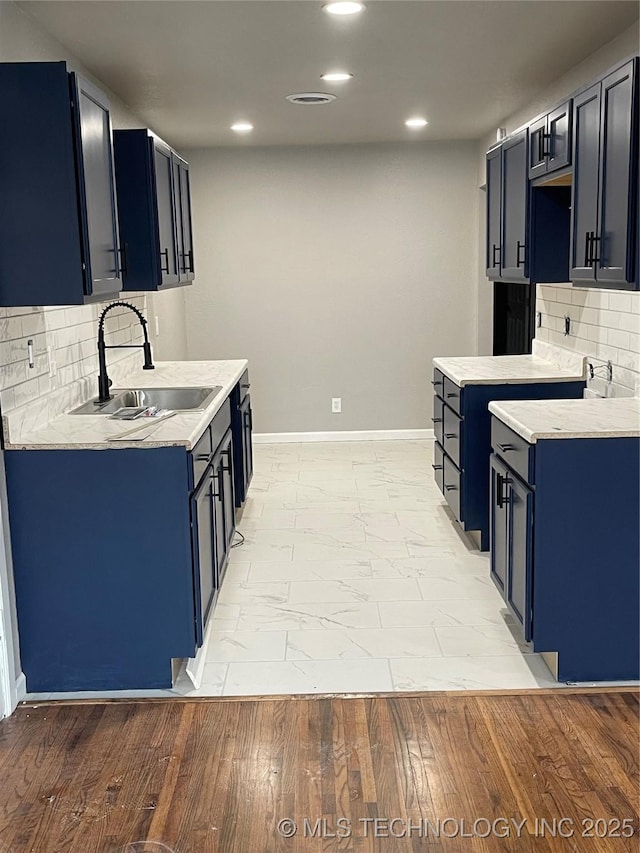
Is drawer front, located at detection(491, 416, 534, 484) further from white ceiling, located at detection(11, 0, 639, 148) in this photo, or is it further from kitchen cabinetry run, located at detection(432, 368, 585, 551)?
white ceiling, located at detection(11, 0, 639, 148)

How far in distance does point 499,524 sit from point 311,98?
280 centimetres

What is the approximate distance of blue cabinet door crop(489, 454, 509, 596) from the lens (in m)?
3.28

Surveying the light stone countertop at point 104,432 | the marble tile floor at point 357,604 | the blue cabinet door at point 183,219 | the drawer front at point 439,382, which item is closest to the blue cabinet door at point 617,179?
the marble tile floor at point 357,604

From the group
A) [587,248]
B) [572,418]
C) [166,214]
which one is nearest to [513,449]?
[572,418]

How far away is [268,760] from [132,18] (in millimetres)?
2770

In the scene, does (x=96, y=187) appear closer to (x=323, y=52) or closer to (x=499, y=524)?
(x=323, y=52)

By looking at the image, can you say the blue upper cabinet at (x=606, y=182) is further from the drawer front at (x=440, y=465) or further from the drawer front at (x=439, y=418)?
the drawer front at (x=440, y=465)

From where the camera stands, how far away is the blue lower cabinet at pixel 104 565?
Result: 9.46ft

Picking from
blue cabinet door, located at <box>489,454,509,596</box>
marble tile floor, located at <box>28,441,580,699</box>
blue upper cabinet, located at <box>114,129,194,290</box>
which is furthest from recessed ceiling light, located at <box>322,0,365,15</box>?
marble tile floor, located at <box>28,441,580,699</box>

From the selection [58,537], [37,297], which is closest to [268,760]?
[58,537]

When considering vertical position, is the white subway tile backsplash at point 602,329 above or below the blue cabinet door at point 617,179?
below

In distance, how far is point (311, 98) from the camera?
15.9 feet

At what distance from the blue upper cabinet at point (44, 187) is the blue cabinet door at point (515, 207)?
2184mm

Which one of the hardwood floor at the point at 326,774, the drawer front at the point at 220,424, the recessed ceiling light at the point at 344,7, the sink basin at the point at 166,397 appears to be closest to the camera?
the hardwood floor at the point at 326,774
